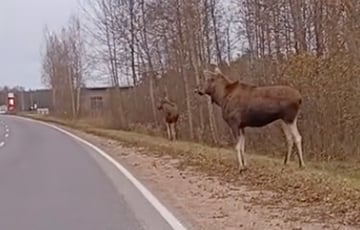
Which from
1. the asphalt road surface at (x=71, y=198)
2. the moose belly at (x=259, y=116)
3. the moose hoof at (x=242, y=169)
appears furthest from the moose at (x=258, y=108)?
the asphalt road surface at (x=71, y=198)

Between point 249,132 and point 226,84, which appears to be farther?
point 249,132

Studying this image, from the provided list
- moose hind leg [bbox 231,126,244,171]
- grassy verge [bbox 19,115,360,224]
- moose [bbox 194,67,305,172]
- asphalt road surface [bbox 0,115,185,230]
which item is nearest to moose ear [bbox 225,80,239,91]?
moose [bbox 194,67,305,172]

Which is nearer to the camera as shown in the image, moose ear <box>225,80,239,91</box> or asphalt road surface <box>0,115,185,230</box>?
asphalt road surface <box>0,115,185,230</box>

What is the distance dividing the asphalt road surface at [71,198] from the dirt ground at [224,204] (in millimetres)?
507

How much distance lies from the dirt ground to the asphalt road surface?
1.66ft

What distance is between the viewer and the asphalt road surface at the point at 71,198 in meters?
10.9

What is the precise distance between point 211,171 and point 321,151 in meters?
7.15

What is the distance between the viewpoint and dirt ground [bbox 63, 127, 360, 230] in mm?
10391

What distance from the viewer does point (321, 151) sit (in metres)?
23.9

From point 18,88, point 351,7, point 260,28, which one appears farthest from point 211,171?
point 18,88

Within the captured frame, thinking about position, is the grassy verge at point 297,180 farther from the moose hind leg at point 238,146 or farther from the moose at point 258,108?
the moose at point 258,108

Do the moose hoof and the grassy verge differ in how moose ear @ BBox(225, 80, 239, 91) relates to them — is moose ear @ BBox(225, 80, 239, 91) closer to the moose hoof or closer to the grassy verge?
the grassy verge

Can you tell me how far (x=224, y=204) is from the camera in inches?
491

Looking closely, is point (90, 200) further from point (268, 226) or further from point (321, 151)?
point (321, 151)
